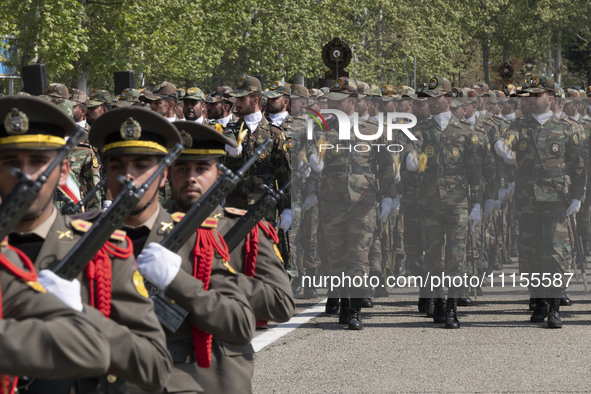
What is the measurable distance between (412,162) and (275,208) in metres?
1.48

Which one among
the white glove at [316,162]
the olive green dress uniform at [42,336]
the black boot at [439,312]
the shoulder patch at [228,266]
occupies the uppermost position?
the olive green dress uniform at [42,336]

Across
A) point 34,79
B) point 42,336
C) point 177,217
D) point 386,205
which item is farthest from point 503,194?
point 42,336

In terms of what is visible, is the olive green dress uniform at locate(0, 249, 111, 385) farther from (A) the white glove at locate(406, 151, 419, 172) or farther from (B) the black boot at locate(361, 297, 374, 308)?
(B) the black boot at locate(361, 297, 374, 308)

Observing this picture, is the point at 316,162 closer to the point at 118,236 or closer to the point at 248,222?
the point at 248,222

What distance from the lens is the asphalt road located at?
846cm

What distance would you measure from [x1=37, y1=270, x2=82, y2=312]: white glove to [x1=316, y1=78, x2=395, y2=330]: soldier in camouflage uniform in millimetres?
8105

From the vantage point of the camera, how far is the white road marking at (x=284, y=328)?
10102 millimetres

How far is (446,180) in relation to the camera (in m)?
11.5

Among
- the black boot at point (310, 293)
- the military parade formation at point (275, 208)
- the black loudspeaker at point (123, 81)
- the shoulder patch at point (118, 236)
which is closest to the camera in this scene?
the military parade formation at point (275, 208)

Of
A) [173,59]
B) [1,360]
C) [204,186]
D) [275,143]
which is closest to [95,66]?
[173,59]

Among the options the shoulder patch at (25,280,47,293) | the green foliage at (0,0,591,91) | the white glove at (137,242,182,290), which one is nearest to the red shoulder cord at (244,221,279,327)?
the white glove at (137,242,182,290)

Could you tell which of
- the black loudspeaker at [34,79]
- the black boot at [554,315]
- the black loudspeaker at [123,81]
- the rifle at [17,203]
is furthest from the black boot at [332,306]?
the rifle at [17,203]

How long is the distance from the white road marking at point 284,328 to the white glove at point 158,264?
17.8ft

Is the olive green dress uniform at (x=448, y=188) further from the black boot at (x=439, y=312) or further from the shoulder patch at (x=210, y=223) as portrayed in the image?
the shoulder patch at (x=210, y=223)
